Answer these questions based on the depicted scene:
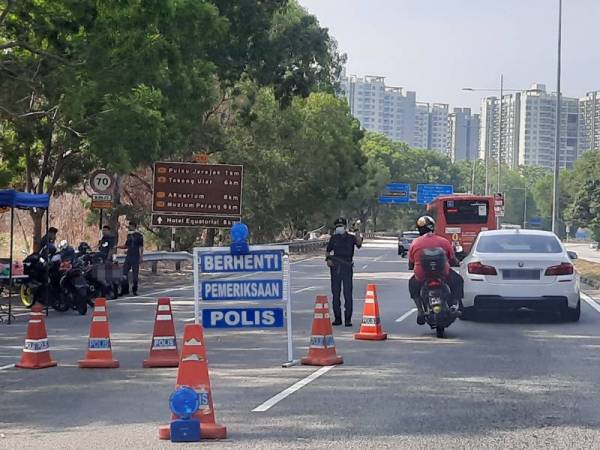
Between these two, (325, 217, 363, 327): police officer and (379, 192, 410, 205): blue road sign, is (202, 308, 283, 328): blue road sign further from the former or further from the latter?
(379, 192, 410, 205): blue road sign

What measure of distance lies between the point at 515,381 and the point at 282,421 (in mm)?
3484

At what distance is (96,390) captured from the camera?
11109 millimetres

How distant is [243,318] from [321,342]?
3.43ft

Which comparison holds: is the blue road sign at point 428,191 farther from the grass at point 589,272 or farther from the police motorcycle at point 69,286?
the police motorcycle at point 69,286

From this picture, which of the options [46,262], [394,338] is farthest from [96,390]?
[46,262]

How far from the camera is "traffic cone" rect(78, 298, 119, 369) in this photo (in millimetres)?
12688

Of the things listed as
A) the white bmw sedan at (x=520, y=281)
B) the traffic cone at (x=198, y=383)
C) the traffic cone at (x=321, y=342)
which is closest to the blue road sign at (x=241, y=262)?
the traffic cone at (x=321, y=342)

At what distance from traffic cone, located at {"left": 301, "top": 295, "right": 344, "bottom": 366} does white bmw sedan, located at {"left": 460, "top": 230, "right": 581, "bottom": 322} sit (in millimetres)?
5439

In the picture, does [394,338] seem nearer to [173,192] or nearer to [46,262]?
[46,262]

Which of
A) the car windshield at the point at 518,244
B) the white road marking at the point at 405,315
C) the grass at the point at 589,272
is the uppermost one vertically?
the car windshield at the point at 518,244

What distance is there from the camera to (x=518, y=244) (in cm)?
1864

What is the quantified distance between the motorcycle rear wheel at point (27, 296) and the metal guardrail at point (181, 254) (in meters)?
7.67

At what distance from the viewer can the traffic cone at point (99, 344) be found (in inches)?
500

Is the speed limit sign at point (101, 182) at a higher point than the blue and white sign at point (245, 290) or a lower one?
higher
